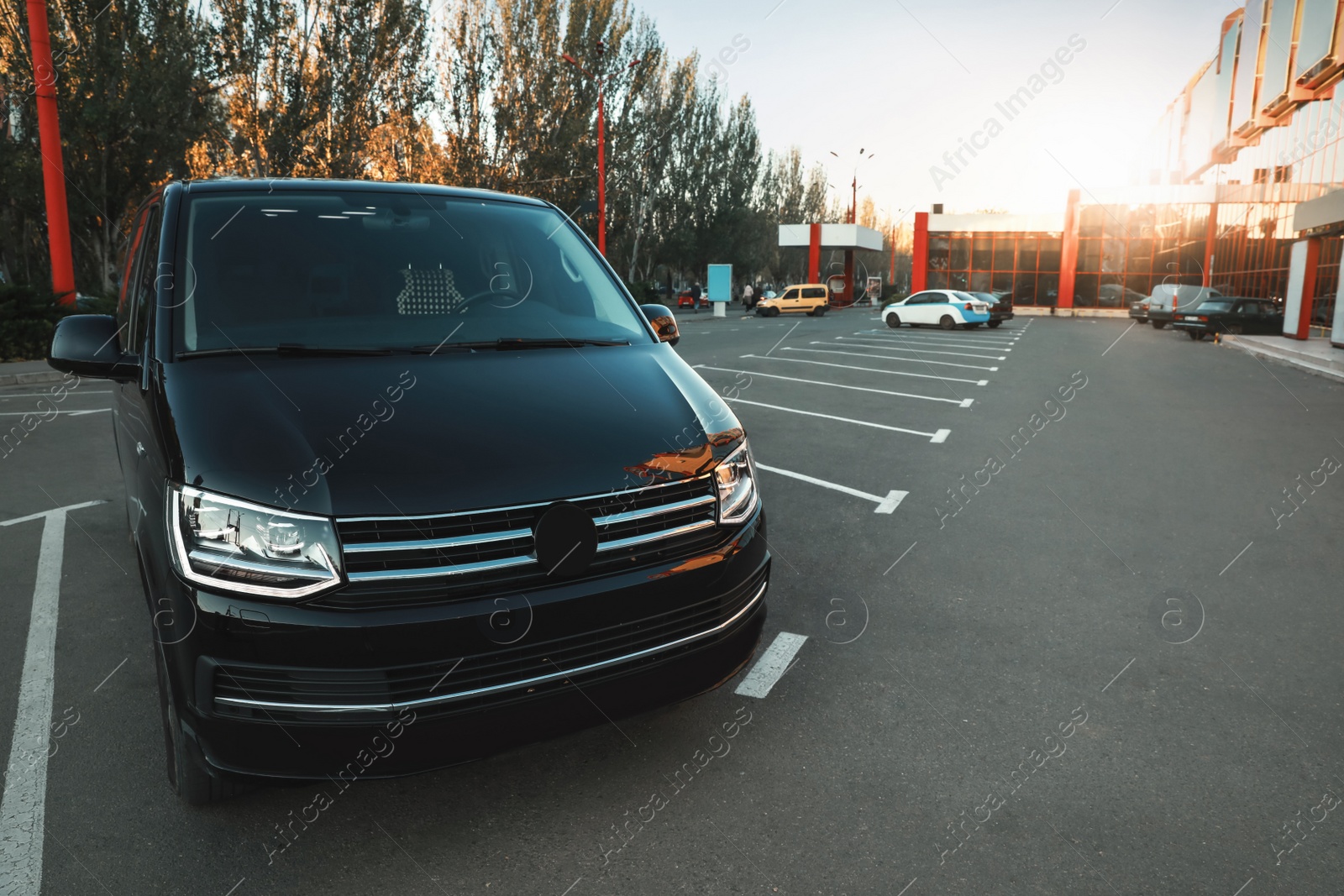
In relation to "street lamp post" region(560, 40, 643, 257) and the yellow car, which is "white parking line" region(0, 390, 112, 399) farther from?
the yellow car

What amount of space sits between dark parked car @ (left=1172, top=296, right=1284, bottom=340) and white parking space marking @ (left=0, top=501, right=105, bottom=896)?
2910 centimetres

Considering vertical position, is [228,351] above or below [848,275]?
above

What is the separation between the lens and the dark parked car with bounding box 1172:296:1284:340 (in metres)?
26.5

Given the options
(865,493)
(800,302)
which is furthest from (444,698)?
(800,302)

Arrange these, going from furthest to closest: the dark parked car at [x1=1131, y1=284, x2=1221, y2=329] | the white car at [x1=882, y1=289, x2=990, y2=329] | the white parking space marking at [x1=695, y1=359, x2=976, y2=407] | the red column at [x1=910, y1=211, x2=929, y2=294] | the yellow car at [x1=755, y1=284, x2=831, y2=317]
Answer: the red column at [x1=910, y1=211, x2=929, y2=294], the yellow car at [x1=755, y1=284, x2=831, y2=317], the dark parked car at [x1=1131, y1=284, x2=1221, y2=329], the white car at [x1=882, y1=289, x2=990, y2=329], the white parking space marking at [x1=695, y1=359, x2=976, y2=407]

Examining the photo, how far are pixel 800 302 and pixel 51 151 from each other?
36709 mm

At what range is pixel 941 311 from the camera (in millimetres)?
30578

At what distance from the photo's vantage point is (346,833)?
2551 millimetres

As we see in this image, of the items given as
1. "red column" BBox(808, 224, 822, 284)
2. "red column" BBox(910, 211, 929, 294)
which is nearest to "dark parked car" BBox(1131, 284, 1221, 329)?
"red column" BBox(910, 211, 929, 294)

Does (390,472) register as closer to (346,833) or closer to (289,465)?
(289,465)

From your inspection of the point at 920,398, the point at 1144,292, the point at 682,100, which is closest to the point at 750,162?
the point at 682,100

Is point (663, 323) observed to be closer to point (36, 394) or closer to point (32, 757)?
point (32, 757)

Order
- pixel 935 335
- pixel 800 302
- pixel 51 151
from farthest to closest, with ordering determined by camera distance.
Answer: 1. pixel 800 302
2. pixel 935 335
3. pixel 51 151

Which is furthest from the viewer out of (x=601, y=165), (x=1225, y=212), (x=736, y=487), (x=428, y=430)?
(x=1225, y=212)
